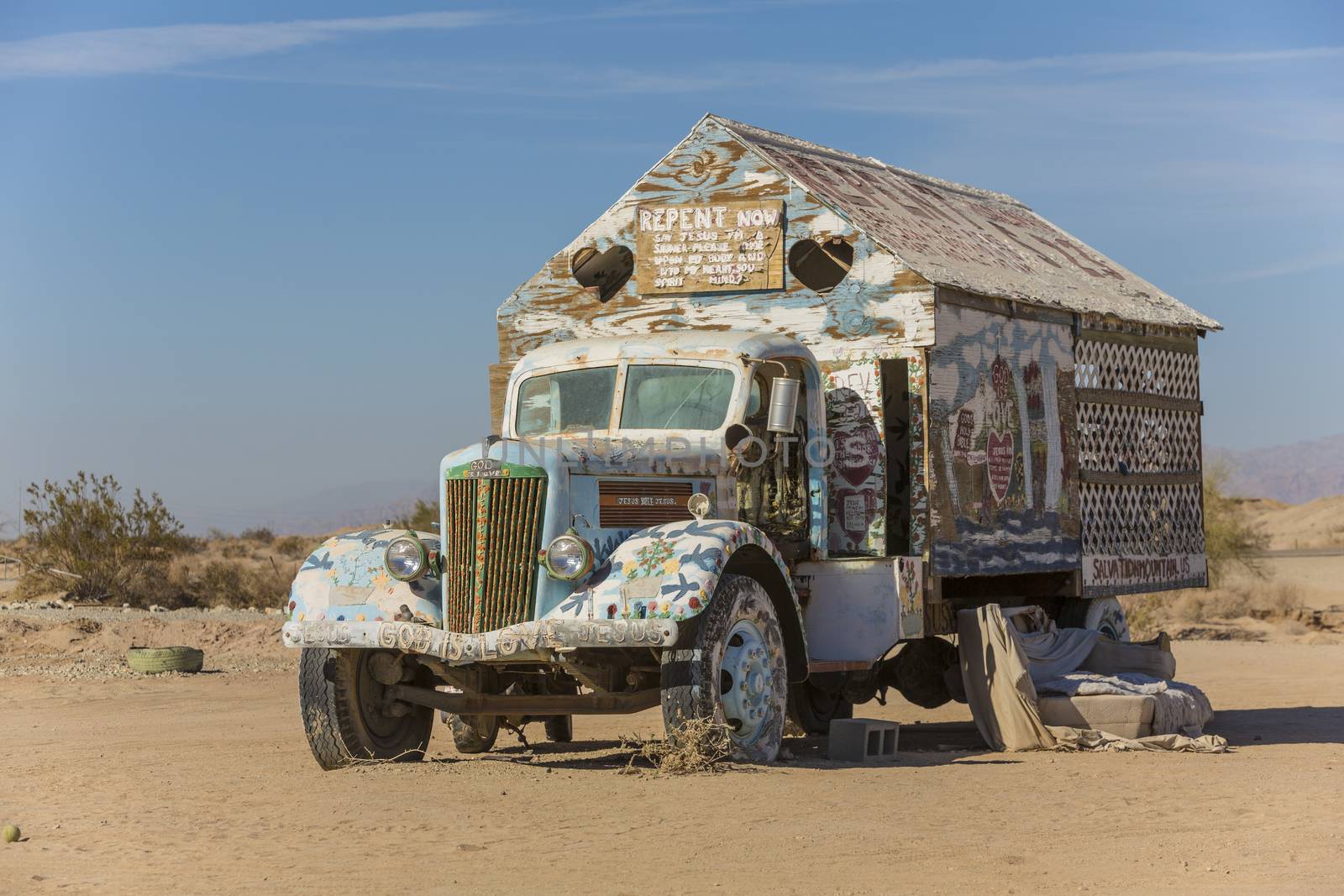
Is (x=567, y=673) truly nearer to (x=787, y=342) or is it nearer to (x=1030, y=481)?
(x=787, y=342)

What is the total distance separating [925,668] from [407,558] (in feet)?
17.5

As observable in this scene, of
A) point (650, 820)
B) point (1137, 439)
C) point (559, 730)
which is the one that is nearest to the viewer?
point (650, 820)

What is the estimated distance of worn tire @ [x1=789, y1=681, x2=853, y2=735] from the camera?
1402cm

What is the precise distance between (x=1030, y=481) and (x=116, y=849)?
816cm

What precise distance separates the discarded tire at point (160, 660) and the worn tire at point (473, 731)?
6897 mm

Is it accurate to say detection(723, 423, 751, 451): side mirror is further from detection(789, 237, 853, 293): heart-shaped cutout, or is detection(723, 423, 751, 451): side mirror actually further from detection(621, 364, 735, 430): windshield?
detection(789, 237, 853, 293): heart-shaped cutout

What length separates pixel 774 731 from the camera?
10.7 meters

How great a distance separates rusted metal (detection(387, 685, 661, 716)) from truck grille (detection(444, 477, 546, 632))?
643 mm

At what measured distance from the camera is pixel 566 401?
38.6 feet

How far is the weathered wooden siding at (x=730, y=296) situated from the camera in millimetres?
12664

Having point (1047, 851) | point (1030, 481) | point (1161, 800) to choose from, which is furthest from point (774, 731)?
point (1030, 481)

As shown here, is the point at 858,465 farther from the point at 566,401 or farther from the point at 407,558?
the point at 407,558

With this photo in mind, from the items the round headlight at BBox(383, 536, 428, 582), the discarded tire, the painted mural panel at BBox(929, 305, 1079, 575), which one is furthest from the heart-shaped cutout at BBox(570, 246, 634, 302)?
the discarded tire

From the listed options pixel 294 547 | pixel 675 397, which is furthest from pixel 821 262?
pixel 294 547
